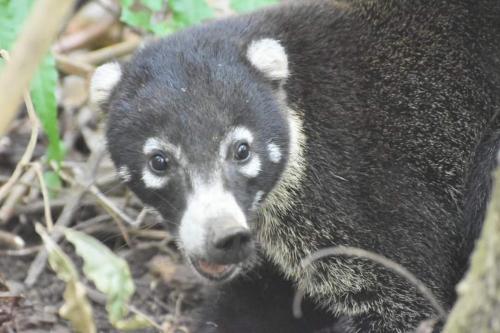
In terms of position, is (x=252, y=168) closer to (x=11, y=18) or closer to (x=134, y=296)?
(x=11, y=18)

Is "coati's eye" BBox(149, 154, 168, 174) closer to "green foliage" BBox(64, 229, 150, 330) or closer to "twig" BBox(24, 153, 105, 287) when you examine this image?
"green foliage" BBox(64, 229, 150, 330)

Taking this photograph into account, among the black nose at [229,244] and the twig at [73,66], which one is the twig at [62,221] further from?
the black nose at [229,244]

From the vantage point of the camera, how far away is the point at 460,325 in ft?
11.0

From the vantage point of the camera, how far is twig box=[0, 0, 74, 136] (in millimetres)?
2973

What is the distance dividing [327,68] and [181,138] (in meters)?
1.20

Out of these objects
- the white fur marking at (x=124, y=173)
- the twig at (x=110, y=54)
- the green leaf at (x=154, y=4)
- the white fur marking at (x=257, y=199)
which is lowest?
the twig at (x=110, y=54)

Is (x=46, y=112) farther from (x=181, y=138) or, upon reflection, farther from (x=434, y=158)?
(x=434, y=158)

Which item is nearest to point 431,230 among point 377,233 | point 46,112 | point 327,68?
point 377,233

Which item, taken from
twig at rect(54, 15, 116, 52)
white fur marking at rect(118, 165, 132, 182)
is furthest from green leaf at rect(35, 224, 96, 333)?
→ twig at rect(54, 15, 116, 52)

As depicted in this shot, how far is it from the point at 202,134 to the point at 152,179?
18.2 inches

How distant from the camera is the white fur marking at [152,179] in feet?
15.6

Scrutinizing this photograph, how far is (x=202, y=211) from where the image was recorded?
14.1ft

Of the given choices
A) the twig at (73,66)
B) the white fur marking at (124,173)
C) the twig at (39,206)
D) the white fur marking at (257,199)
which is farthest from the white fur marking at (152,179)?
the twig at (73,66)

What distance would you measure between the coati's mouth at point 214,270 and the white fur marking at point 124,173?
0.73 m
